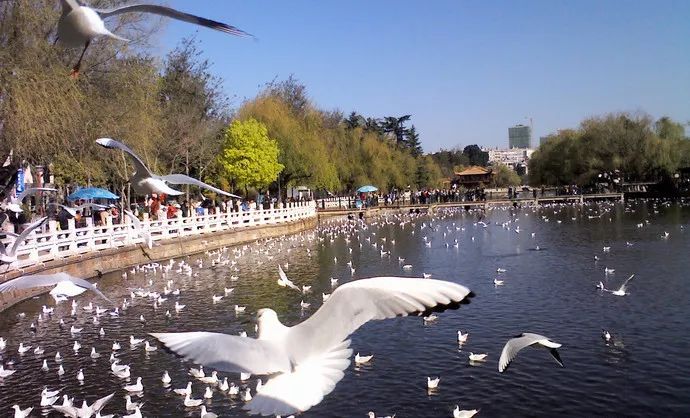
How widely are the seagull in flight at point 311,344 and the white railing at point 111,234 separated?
11.3m

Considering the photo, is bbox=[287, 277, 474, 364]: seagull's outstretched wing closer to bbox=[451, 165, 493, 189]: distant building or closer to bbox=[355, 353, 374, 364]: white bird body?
bbox=[355, 353, 374, 364]: white bird body

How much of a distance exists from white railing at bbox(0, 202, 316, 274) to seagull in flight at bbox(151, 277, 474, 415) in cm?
1133

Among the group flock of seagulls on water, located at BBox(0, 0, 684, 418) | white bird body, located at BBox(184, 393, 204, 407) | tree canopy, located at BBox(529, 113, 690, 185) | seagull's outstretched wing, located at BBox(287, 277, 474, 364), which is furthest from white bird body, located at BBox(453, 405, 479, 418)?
tree canopy, located at BBox(529, 113, 690, 185)

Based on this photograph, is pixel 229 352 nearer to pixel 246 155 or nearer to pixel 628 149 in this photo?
pixel 246 155

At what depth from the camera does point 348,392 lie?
878cm

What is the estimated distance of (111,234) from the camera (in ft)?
70.3

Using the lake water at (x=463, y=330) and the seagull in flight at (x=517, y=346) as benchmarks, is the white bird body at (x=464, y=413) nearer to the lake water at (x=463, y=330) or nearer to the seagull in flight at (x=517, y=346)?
the lake water at (x=463, y=330)

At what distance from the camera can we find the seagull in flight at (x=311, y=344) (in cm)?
366

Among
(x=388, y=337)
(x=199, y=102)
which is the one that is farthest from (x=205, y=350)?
(x=199, y=102)

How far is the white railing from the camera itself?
54.9 ft

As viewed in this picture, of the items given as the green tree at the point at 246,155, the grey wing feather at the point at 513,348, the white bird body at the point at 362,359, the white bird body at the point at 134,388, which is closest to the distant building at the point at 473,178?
the green tree at the point at 246,155

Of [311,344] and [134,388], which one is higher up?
[311,344]

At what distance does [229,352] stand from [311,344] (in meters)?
0.50

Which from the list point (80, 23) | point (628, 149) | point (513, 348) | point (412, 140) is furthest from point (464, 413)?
point (412, 140)
